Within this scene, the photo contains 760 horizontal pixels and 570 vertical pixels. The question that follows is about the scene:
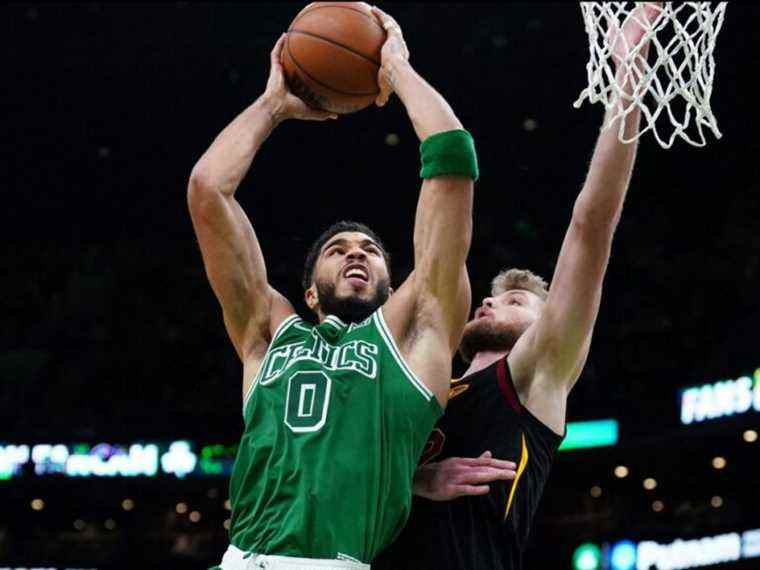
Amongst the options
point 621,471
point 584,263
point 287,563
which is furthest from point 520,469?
point 621,471

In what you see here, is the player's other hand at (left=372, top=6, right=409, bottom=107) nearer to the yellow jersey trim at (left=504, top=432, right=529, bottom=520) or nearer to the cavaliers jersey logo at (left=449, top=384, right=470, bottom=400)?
the cavaliers jersey logo at (left=449, top=384, right=470, bottom=400)

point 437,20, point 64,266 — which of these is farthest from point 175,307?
point 437,20

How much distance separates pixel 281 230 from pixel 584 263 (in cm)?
1180

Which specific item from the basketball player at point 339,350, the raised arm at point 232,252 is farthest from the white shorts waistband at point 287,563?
the raised arm at point 232,252

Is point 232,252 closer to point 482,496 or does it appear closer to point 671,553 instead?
point 482,496

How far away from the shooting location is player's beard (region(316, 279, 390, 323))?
3715 millimetres

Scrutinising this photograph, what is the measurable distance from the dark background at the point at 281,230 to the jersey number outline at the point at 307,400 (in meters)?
8.52

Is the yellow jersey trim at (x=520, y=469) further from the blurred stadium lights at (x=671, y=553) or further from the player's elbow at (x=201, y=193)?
the blurred stadium lights at (x=671, y=553)

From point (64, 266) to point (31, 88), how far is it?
2775 millimetres

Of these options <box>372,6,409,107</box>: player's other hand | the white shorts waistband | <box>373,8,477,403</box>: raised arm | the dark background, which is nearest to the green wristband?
<box>373,8,477,403</box>: raised arm

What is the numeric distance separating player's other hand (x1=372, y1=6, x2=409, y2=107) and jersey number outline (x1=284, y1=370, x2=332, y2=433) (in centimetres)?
88

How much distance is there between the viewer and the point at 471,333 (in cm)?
407

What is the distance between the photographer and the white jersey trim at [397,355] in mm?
3402

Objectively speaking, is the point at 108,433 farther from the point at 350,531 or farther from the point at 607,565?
the point at 350,531
